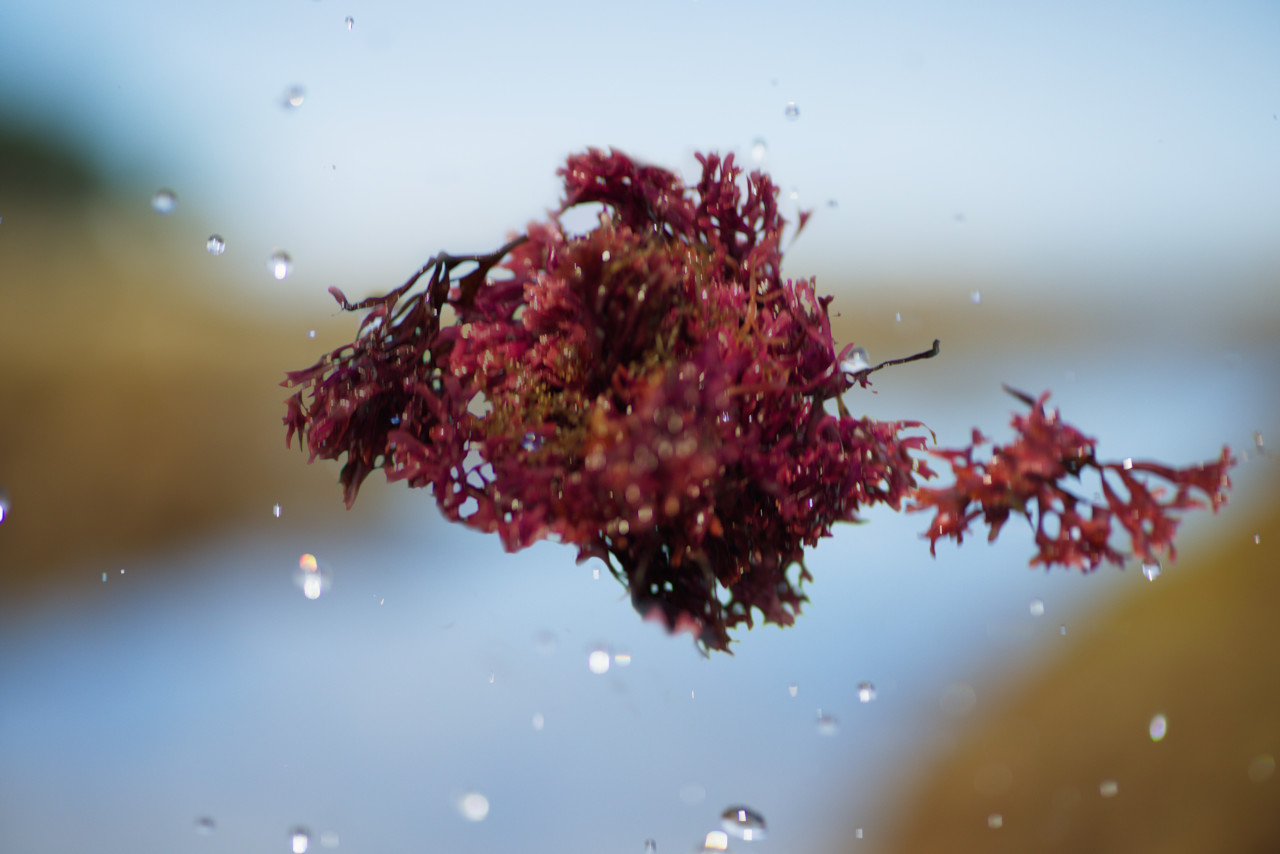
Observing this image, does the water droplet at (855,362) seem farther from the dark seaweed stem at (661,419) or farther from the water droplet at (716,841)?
the water droplet at (716,841)

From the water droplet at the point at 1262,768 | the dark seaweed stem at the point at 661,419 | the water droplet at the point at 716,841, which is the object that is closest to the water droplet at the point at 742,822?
the water droplet at the point at 716,841

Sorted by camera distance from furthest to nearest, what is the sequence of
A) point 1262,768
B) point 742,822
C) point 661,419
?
point 1262,768
point 742,822
point 661,419

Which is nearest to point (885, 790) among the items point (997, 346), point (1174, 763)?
point (1174, 763)

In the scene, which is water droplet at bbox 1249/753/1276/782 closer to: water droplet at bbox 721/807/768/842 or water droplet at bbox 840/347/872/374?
water droplet at bbox 721/807/768/842

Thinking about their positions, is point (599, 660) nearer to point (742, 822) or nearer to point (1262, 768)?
point (742, 822)

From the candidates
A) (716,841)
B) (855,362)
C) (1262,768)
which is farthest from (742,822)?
(1262,768)

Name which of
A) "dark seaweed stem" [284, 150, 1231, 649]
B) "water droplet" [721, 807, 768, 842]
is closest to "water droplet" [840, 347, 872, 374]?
"dark seaweed stem" [284, 150, 1231, 649]

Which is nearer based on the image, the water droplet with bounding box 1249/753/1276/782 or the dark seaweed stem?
the dark seaweed stem
